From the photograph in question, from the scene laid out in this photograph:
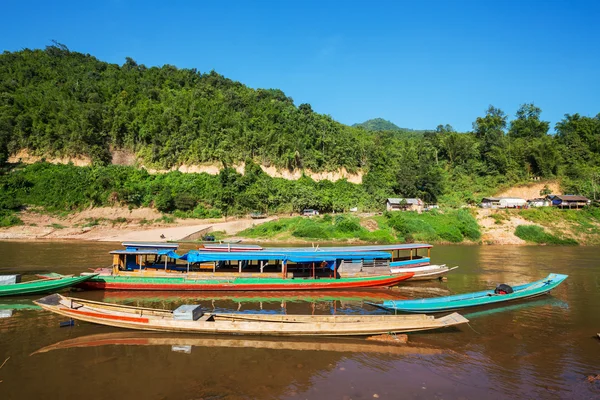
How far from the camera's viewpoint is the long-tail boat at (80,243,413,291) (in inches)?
698

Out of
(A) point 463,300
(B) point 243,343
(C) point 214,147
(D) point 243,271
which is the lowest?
(B) point 243,343

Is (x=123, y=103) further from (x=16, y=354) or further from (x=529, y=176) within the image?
(x=529, y=176)

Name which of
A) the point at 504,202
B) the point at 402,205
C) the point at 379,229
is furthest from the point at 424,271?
the point at 504,202

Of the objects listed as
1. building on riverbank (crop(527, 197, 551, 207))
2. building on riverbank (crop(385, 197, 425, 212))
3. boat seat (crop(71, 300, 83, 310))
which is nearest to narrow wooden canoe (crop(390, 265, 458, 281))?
boat seat (crop(71, 300, 83, 310))

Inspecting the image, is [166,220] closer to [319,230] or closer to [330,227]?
[319,230]

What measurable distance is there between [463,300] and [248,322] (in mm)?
9481

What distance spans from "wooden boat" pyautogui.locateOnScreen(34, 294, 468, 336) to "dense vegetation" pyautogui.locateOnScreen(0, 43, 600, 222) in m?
34.7

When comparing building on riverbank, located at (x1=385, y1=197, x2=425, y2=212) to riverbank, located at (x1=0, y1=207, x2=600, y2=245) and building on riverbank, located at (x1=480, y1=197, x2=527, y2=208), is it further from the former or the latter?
building on riverbank, located at (x1=480, y1=197, x2=527, y2=208)

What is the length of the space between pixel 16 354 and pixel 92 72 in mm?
75121

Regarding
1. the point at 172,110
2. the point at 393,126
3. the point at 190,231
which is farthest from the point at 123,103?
the point at 393,126

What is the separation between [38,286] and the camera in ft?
51.0

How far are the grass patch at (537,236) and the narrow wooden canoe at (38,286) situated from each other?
148 feet

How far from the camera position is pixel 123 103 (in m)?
61.9

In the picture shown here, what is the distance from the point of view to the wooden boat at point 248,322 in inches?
448
